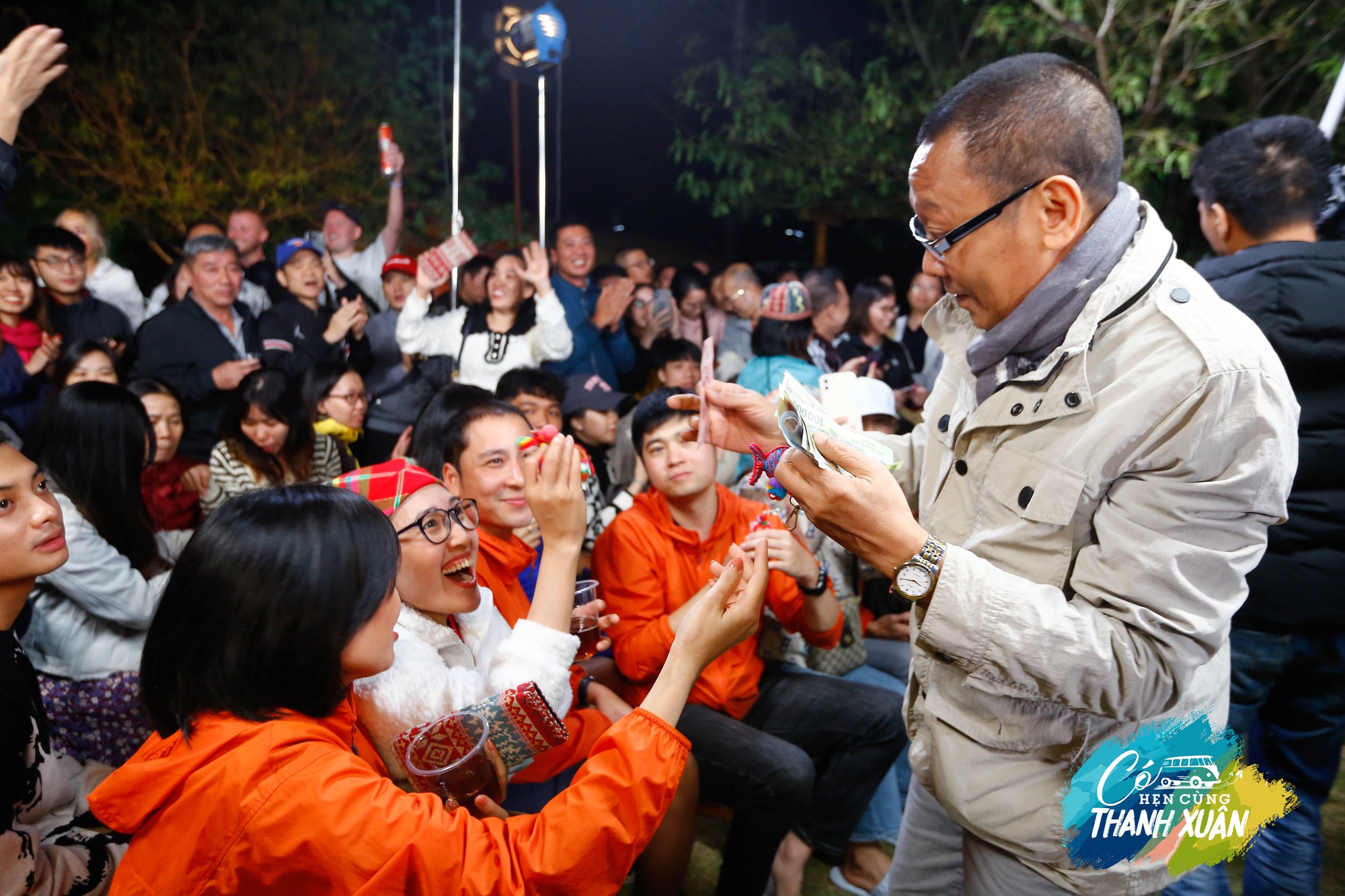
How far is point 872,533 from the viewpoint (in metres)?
1.30

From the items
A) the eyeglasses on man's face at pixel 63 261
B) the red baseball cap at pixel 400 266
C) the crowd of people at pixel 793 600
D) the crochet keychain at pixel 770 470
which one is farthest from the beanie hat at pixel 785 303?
the eyeglasses on man's face at pixel 63 261

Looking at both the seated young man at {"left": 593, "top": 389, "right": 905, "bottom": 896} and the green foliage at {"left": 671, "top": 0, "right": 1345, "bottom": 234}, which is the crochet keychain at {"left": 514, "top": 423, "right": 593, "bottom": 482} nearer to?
the seated young man at {"left": 593, "top": 389, "right": 905, "bottom": 896}

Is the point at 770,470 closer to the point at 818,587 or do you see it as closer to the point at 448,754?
the point at 448,754

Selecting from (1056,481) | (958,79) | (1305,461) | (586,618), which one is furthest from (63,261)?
(958,79)

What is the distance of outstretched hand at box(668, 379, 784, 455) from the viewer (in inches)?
76.5

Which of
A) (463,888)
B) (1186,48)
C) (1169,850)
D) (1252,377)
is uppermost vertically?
(1186,48)

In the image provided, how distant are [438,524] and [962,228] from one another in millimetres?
1242

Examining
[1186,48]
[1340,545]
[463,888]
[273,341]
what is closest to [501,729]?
[463,888]

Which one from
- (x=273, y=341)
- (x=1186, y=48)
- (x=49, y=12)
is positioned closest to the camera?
(x=273, y=341)

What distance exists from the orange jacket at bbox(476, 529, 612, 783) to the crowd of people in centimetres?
1

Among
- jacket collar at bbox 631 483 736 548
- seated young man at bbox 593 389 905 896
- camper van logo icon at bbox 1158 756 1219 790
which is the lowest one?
seated young man at bbox 593 389 905 896

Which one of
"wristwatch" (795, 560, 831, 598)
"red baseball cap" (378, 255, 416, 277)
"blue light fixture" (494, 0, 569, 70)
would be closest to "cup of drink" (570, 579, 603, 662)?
"wristwatch" (795, 560, 831, 598)

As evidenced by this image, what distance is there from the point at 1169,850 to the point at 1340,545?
3.44ft

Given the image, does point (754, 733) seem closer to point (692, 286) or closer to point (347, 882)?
point (347, 882)
